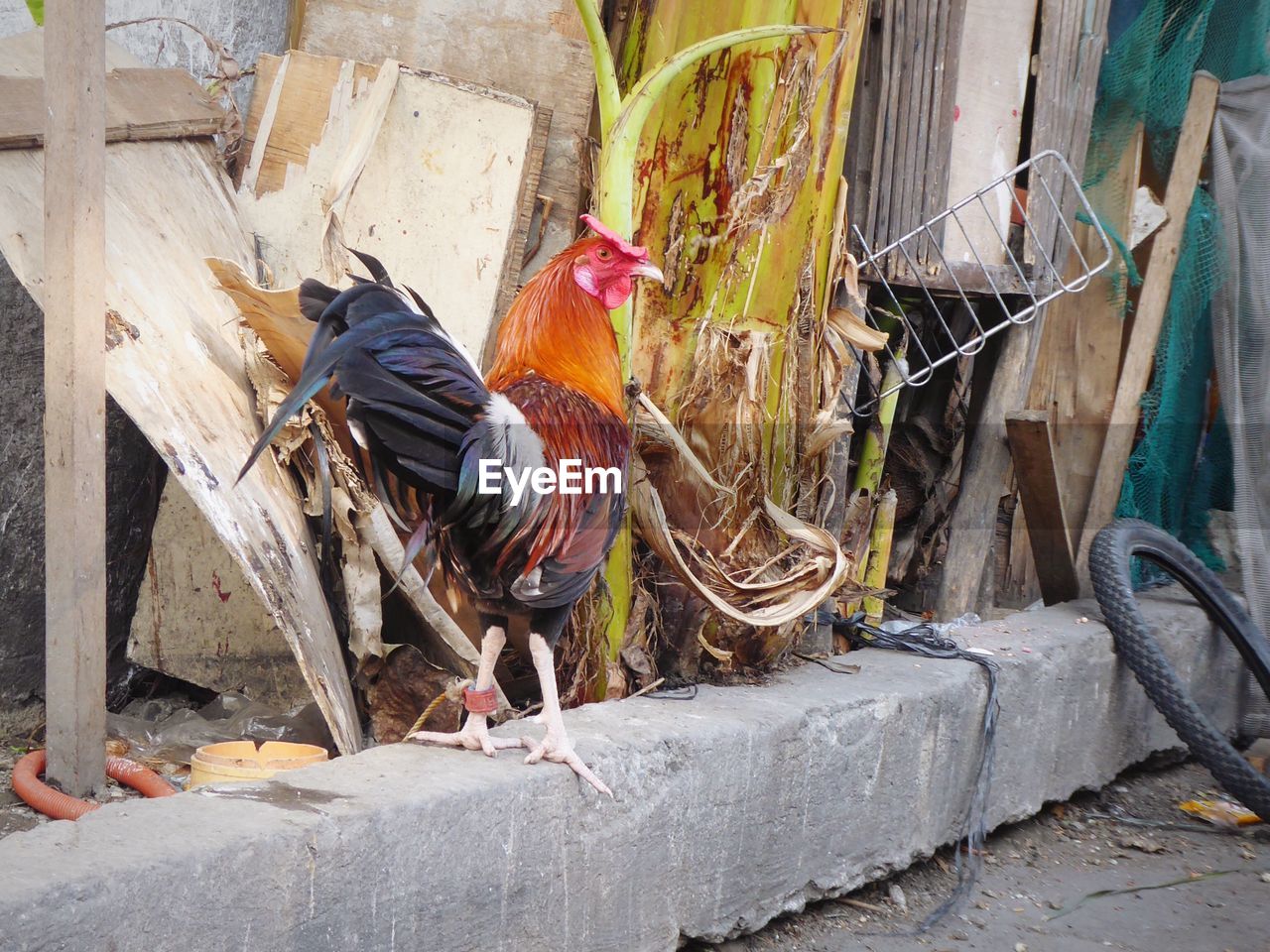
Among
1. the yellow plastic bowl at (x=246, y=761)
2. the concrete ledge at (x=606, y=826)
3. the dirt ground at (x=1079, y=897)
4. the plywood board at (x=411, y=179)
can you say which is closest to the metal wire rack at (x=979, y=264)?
the concrete ledge at (x=606, y=826)

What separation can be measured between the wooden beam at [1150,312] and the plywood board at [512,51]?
2649mm

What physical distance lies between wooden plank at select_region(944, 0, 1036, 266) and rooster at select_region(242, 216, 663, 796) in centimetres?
230

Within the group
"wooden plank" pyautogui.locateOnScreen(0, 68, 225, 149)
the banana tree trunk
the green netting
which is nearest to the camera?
"wooden plank" pyautogui.locateOnScreen(0, 68, 225, 149)

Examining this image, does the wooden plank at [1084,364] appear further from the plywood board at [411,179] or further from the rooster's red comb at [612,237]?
the rooster's red comb at [612,237]

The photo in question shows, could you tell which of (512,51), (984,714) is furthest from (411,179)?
(984,714)

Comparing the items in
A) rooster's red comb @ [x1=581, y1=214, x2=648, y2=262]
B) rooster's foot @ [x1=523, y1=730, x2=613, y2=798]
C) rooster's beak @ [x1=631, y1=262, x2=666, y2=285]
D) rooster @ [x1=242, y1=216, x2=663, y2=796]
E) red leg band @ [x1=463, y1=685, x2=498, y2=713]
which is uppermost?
rooster's red comb @ [x1=581, y1=214, x2=648, y2=262]

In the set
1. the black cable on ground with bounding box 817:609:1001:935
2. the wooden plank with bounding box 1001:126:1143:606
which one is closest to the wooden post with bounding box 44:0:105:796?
the black cable on ground with bounding box 817:609:1001:935

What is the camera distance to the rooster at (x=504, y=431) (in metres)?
2.07

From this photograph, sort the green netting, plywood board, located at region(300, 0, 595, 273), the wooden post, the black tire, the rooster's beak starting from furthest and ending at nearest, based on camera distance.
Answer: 1. the green netting
2. the black tire
3. plywood board, located at region(300, 0, 595, 273)
4. the rooster's beak
5. the wooden post

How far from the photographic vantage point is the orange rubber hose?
2.45m

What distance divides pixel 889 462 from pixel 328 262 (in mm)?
2655

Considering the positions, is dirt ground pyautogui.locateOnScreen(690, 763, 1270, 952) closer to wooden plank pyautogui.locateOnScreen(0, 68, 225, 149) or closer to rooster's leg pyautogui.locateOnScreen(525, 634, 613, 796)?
rooster's leg pyautogui.locateOnScreen(525, 634, 613, 796)

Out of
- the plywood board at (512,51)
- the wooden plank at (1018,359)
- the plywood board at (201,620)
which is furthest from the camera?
the wooden plank at (1018,359)

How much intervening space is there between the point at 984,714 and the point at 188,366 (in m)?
2.60
